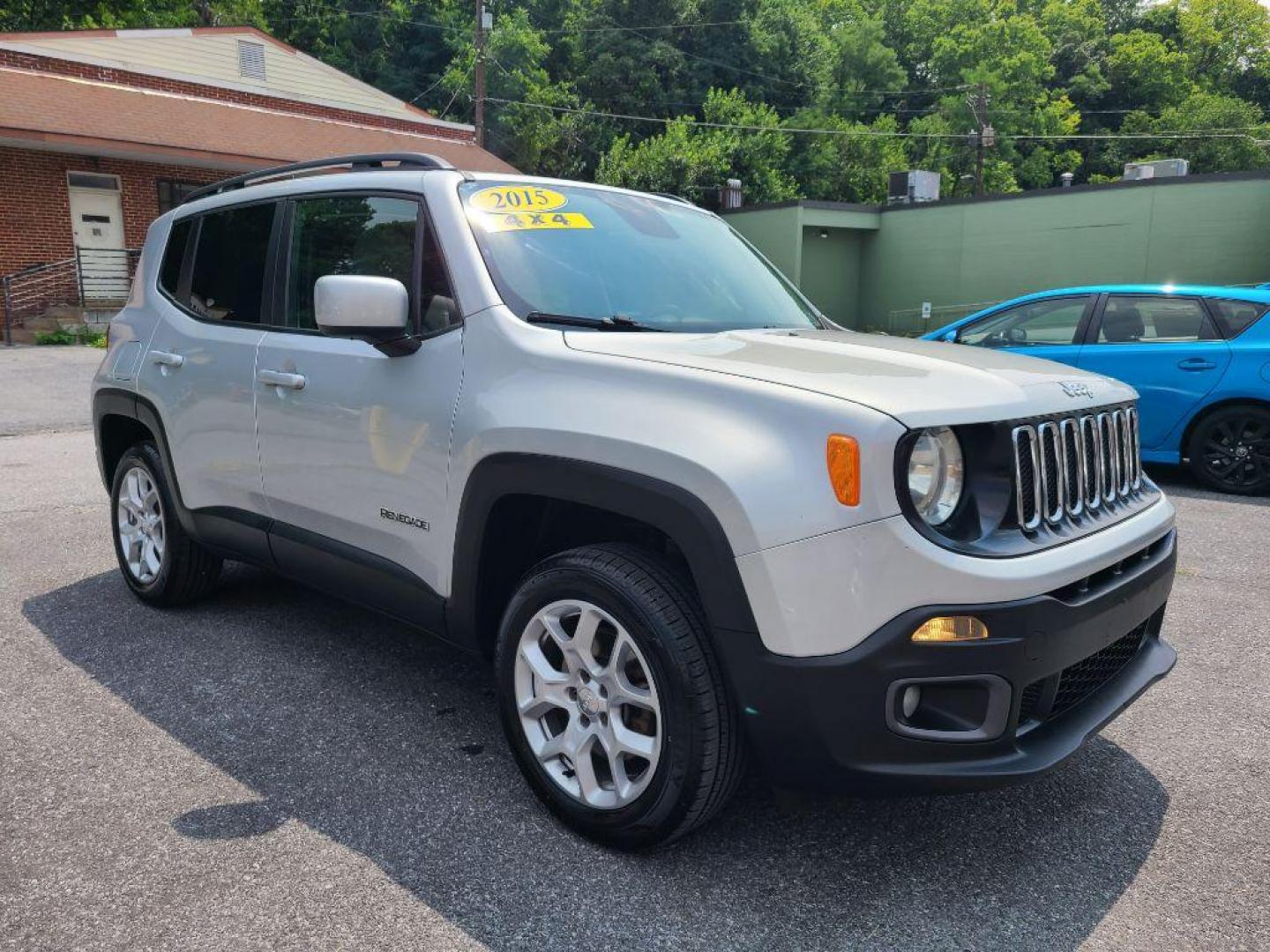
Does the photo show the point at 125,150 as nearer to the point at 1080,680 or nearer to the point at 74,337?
the point at 74,337

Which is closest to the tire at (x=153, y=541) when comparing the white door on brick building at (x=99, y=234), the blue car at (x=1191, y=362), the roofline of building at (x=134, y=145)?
the blue car at (x=1191, y=362)

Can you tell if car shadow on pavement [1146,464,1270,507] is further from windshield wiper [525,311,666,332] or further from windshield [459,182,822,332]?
windshield wiper [525,311,666,332]

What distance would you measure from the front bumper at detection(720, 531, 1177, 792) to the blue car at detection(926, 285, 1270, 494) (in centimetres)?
608

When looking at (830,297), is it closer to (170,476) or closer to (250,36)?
(250,36)

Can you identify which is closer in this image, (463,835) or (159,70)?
(463,835)

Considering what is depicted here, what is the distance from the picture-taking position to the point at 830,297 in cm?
3139

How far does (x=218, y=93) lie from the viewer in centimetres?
2292

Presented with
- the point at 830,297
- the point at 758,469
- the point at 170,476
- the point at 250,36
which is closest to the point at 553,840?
the point at 758,469

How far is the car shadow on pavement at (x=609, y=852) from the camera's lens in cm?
239

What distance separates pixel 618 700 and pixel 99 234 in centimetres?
2207

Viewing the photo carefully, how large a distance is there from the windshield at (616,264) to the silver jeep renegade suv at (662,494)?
0.04ft

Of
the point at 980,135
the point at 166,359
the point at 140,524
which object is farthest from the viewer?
the point at 980,135

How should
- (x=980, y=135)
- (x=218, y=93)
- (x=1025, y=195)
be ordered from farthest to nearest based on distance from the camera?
1. (x=980, y=135)
2. (x=1025, y=195)
3. (x=218, y=93)

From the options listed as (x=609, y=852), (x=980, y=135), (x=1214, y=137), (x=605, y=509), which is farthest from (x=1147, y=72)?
(x=609, y=852)
